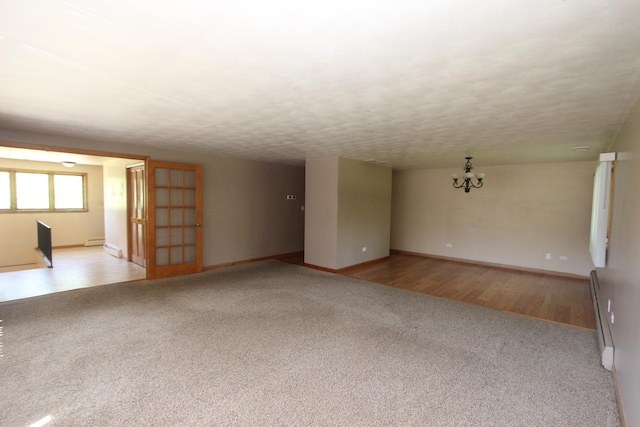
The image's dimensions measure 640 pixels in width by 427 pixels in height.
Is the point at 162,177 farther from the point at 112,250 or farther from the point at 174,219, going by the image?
the point at 112,250

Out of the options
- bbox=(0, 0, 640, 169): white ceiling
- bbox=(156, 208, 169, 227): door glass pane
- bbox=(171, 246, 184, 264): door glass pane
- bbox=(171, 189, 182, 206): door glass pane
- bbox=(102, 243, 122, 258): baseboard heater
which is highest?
bbox=(0, 0, 640, 169): white ceiling

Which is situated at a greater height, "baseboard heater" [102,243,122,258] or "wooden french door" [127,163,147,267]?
"wooden french door" [127,163,147,267]

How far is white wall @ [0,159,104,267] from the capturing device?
7.39 metres

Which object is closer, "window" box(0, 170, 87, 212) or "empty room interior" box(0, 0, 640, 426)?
"empty room interior" box(0, 0, 640, 426)

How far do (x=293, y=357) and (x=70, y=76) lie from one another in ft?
9.69

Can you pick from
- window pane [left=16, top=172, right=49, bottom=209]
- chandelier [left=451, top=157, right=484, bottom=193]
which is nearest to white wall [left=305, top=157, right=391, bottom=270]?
chandelier [left=451, top=157, right=484, bottom=193]

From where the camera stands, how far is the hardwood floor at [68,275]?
4.62 metres

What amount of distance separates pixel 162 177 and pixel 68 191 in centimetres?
525

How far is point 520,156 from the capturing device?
5.42m

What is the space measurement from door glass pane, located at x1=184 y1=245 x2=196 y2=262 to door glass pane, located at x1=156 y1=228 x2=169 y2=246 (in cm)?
40

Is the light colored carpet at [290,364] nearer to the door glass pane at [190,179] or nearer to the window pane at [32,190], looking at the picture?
the door glass pane at [190,179]

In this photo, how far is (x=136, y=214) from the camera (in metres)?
6.48

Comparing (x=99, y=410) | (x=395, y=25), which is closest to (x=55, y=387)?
(x=99, y=410)

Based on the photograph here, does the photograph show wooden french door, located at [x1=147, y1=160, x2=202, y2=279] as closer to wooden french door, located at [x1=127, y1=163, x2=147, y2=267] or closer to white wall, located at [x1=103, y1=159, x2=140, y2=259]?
wooden french door, located at [x1=127, y1=163, x2=147, y2=267]
